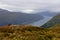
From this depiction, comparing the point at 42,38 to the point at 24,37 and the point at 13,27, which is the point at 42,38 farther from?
the point at 13,27

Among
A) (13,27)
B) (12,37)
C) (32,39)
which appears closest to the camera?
(32,39)

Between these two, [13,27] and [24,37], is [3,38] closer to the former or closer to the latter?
[24,37]

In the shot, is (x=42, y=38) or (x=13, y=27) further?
(x=13, y=27)

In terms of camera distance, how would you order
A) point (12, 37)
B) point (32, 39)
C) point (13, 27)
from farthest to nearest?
point (13, 27), point (12, 37), point (32, 39)

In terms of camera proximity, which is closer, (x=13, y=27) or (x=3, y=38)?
(x=3, y=38)

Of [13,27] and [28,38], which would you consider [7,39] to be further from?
[13,27]

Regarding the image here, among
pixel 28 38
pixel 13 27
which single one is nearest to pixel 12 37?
pixel 28 38

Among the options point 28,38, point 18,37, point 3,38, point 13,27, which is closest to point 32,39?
point 28,38
